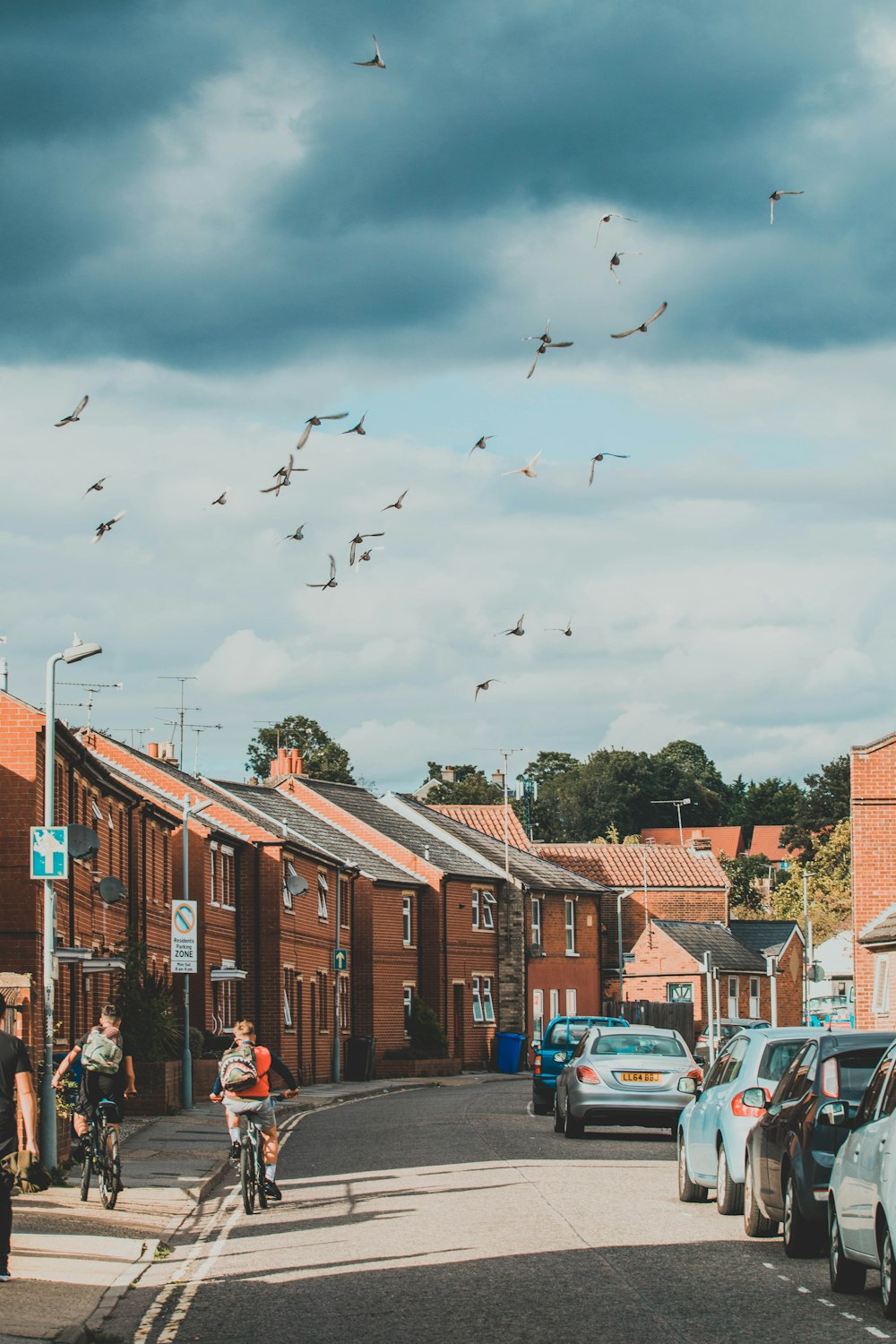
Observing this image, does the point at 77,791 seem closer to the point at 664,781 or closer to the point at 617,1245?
the point at 617,1245

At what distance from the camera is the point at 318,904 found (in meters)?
51.2

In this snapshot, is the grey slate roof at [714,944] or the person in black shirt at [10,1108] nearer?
the person in black shirt at [10,1108]

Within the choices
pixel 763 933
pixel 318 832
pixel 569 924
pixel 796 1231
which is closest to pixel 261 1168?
pixel 796 1231

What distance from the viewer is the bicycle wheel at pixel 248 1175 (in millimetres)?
15375

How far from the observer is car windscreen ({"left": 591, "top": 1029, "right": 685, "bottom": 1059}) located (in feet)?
76.1

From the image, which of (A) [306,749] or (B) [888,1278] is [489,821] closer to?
(A) [306,749]

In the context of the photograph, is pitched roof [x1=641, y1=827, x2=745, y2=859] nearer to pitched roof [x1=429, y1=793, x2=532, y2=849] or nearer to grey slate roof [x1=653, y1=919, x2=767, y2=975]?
pitched roof [x1=429, y1=793, x2=532, y2=849]

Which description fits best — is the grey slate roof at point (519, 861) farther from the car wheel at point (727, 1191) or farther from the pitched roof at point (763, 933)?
the car wheel at point (727, 1191)

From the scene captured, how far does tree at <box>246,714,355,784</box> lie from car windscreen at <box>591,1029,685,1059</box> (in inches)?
3186

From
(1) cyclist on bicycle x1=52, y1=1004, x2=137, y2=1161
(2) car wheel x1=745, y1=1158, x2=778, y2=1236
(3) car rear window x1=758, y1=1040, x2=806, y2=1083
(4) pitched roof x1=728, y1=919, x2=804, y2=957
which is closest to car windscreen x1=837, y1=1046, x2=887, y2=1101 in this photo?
(2) car wheel x1=745, y1=1158, x2=778, y2=1236

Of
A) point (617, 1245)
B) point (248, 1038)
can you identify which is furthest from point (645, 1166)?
point (617, 1245)

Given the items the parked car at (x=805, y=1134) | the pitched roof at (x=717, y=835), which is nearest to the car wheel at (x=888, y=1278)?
the parked car at (x=805, y=1134)

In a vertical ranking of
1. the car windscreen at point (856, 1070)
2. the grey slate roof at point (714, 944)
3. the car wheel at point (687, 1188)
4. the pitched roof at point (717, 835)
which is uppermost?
the pitched roof at point (717, 835)

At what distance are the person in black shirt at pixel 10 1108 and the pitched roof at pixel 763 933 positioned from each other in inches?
2632
